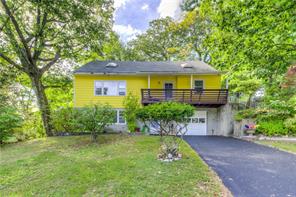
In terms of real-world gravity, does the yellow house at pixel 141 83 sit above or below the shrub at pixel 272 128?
above

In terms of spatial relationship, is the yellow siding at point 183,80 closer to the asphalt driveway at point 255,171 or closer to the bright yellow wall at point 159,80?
the bright yellow wall at point 159,80

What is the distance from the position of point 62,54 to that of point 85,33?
2.71 meters

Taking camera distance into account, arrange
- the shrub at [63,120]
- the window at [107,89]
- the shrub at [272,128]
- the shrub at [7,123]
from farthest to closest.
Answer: the window at [107,89], the shrub at [63,120], the shrub at [272,128], the shrub at [7,123]

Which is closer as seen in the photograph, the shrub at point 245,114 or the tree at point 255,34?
the tree at point 255,34

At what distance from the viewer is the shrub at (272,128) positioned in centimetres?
1245

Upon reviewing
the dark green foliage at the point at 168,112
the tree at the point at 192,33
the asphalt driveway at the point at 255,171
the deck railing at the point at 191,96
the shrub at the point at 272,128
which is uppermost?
the tree at the point at 192,33

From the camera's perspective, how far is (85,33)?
13.4 metres

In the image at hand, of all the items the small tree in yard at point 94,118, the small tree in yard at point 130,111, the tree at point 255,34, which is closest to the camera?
the tree at point 255,34

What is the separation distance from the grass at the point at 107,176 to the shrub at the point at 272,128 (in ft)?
26.3

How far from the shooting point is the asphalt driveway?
469 centimetres

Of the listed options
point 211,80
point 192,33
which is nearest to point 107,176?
point 211,80

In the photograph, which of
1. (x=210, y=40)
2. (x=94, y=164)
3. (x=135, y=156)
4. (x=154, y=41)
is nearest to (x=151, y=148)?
(x=135, y=156)

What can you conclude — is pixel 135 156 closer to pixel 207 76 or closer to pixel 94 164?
pixel 94 164

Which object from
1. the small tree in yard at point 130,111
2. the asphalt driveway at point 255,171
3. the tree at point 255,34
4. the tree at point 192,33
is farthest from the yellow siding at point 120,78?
the tree at point 255,34
